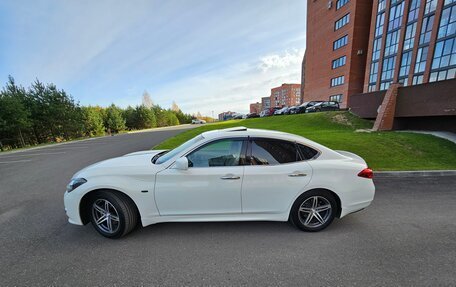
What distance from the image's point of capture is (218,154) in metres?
3.00

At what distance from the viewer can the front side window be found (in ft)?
9.59

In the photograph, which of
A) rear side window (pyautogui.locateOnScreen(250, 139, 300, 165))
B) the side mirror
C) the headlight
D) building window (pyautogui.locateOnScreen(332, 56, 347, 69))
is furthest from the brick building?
the headlight

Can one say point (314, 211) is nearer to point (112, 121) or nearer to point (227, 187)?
point (227, 187)

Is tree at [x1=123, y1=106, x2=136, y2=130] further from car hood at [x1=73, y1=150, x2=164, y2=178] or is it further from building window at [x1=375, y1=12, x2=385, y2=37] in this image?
building window at [x1=375, y1=12, x2=385, y2=37]

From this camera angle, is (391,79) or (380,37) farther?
(380,37)

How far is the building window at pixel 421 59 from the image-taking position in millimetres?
22045

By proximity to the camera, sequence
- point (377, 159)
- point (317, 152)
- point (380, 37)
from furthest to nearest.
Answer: point (380, 37) → point (377, 159) → point (317, 152)

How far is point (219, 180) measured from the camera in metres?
2.79

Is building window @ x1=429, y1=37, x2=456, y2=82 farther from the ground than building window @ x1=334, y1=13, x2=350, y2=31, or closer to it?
closer to it

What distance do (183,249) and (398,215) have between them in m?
3.72

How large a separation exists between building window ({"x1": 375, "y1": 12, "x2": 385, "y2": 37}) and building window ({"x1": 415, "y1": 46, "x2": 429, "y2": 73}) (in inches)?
279

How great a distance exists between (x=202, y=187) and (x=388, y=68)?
1339 inches

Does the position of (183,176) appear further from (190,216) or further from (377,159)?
(377,159)

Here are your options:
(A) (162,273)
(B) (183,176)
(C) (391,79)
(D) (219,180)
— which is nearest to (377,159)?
(D) (219,180)
